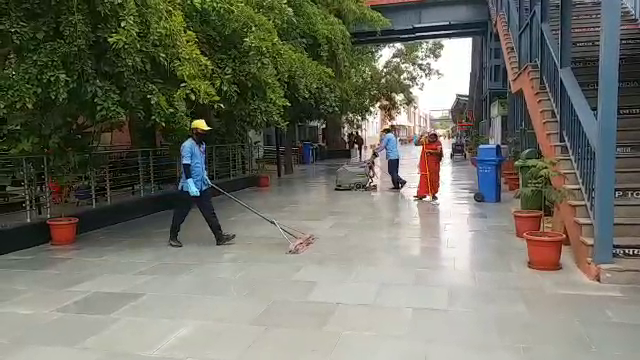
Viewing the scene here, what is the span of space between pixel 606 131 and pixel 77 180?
7.47m

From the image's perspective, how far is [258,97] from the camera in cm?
922

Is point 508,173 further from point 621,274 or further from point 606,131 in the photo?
point 621,274

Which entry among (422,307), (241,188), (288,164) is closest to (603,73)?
(422,307)

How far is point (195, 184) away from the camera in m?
7.26

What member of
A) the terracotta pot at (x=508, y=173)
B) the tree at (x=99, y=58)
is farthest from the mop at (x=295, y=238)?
the terracotta pot at (x=508, y=173)

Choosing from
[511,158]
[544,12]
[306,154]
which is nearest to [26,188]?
[544,12]

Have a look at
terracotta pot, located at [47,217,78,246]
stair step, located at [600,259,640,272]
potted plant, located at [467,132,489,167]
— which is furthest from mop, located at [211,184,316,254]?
potted plant, located at [467,132,489,167]

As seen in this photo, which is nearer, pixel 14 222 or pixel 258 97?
pixel 14 222

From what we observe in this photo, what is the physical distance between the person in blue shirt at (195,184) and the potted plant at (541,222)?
388 cm

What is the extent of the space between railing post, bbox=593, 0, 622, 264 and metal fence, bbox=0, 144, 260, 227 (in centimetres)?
710

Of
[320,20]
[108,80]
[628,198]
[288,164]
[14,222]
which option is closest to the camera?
[628,198]

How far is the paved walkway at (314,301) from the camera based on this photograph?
12.7ft

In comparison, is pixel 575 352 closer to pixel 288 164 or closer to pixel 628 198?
pixel 628 198

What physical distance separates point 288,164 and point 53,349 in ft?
50.9
